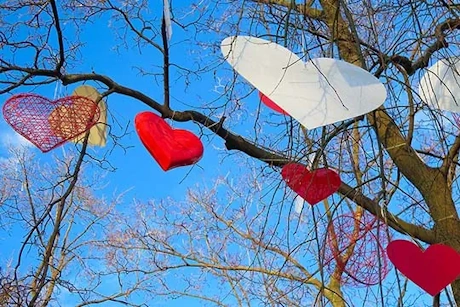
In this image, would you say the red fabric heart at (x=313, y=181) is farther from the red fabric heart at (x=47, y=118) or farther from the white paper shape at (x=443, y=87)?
the red fabric heart at (x=47, y=118)

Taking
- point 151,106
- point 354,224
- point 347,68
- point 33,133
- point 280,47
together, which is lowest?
point 347,68

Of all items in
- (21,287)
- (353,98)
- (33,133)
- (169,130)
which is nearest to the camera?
(353,98)

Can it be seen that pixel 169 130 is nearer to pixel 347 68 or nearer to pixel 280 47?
pixel 280 47

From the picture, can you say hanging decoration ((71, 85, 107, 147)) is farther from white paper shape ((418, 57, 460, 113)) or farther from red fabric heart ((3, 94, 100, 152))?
white paper shape ((418, 57, 460, 113))

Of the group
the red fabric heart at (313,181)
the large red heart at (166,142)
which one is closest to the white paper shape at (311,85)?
the red fabric heart at (313,181)

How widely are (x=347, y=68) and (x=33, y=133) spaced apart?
0.97 m

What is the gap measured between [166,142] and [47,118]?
41 centimetres

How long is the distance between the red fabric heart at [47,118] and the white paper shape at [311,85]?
29.4 inches

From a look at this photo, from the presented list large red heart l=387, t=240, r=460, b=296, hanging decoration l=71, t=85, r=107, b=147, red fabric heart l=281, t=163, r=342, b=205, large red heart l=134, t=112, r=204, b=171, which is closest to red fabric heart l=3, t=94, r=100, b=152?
hanging decoration l=71, t=85, r=107, b=147

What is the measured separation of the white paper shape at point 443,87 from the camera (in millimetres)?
1407

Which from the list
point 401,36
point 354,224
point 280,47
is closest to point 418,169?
point 354,224

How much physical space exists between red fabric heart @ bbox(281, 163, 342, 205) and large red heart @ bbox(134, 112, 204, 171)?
0.86ft

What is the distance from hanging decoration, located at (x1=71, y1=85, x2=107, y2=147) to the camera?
1903mm

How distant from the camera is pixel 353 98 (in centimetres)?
106
